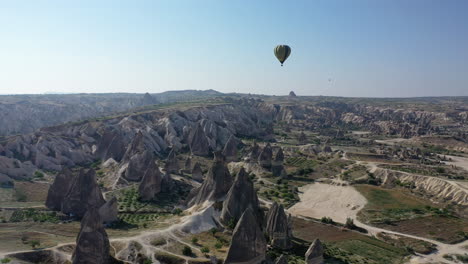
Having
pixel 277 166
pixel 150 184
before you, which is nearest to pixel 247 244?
pixel 150 184

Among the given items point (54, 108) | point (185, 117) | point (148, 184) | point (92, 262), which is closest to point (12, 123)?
point (54, 108)

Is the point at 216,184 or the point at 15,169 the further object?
the point at 15,169

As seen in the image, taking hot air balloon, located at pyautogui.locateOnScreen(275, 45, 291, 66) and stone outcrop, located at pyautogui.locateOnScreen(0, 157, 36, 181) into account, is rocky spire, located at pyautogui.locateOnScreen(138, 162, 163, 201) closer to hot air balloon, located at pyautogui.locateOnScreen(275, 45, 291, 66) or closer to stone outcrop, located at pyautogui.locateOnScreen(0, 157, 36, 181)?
stone outcrop, located at pyautogui.locateOnScreen(0, 157, 36, 181)

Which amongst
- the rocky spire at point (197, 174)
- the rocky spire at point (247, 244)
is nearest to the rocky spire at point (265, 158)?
the rocky spire at point (197, 174)

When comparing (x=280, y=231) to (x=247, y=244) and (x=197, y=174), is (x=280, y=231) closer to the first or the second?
(x=247, y=244)

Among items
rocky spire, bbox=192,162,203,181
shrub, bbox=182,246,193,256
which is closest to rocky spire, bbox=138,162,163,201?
rocky spire, bbox=192,162,203,181

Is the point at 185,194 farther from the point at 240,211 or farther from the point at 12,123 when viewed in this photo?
the point at 12,123

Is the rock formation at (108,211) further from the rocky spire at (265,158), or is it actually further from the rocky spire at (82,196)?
the rocky spire at (265,158)
